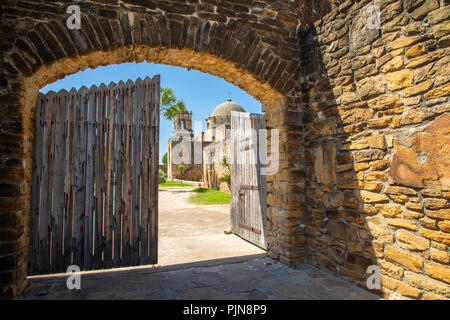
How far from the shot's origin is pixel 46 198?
3.23 m

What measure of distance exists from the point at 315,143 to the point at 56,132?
3.29m

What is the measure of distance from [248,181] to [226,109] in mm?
22815

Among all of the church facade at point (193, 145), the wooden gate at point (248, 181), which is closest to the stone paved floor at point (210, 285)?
the wooden gate at point (248, 181)

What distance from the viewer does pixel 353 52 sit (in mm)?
3123

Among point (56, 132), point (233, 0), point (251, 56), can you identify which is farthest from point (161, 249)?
point (233, 0)

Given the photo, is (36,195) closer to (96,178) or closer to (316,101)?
(96,178)

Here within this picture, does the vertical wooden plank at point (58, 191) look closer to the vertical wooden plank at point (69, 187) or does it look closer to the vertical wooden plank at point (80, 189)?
the vertical wooden plank at point (69, 187)

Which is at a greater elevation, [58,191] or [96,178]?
[96,178]

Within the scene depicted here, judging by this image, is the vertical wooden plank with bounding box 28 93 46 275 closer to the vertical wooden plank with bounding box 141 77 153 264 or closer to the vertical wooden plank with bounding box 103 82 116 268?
the vertical wooden plank with bounding box 103 82 116 268

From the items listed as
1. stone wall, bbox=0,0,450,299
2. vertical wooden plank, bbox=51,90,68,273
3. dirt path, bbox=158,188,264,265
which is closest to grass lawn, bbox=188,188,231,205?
dirt path, bbox=158,188,264,265

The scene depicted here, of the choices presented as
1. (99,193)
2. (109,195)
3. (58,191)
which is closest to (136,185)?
(109,195)

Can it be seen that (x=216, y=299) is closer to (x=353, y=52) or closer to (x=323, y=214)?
(x=323, y=214)

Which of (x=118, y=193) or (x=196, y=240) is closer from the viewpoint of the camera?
(x=118, y=193)

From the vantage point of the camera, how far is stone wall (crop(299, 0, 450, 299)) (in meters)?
2.34
